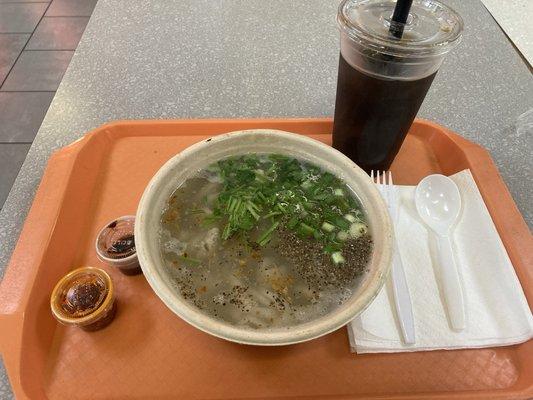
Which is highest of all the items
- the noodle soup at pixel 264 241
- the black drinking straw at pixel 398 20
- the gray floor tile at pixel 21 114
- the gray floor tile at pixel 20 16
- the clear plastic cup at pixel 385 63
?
the black drinking straw at pixel 398 20

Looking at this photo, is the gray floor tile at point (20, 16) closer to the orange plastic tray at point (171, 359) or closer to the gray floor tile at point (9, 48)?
the gray floor tile at point (9, 48)

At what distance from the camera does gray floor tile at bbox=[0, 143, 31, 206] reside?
2455mm

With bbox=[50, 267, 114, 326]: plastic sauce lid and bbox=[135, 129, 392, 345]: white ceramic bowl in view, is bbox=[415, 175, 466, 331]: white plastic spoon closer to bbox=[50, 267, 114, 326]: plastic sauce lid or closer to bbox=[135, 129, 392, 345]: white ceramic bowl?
bbox=[135, 129, 392, 345]: white ceramic bowl

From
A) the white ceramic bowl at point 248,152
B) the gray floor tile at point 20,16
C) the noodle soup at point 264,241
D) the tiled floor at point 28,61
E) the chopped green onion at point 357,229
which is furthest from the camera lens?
the gray floor tile at point 20,16

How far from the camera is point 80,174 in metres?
1.40

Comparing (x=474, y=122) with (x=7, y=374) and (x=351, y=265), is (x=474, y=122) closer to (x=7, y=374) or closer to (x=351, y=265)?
(x=351, y=265)

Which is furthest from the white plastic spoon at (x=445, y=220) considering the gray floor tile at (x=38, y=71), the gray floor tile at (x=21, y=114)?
the gray floor tile at (x=38, y=71)

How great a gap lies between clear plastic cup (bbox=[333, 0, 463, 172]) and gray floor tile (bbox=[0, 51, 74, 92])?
251 centimetres

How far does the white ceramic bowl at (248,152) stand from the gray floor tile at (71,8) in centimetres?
305

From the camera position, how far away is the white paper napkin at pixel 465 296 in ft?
3.46

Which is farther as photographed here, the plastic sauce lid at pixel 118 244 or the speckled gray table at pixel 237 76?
the speckled gray table at pixel 237 76

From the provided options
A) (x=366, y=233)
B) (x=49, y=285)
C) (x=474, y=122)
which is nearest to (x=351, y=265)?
(x=366, y=233)

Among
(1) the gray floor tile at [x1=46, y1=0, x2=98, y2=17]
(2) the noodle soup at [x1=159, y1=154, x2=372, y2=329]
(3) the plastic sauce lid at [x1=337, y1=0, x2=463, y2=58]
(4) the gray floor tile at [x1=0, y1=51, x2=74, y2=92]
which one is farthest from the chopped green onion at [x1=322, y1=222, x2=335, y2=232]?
(1) the gray floor tile at [x1=46, y1=0, x2=98, y2=17]

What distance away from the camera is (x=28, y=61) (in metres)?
3.11
